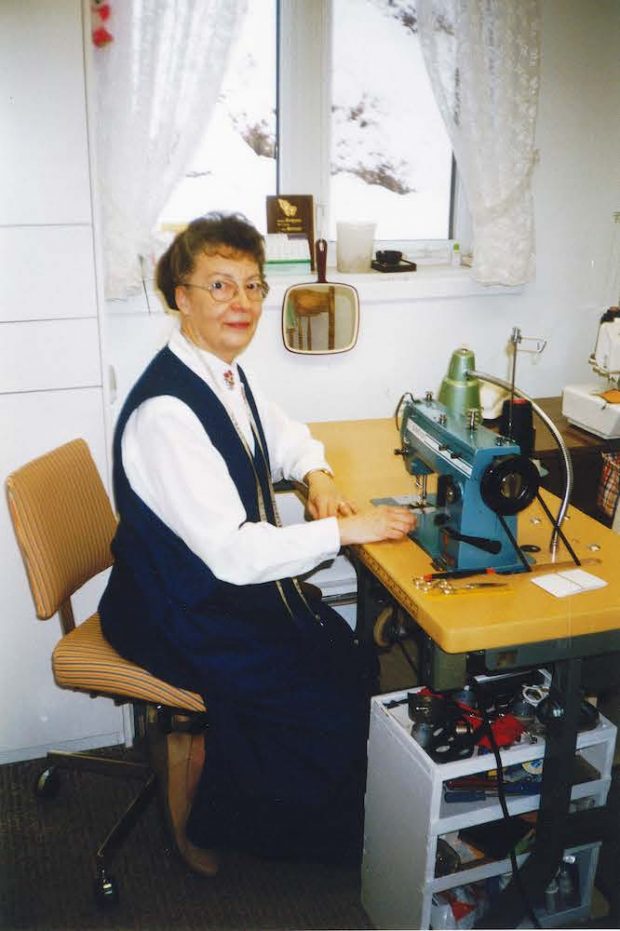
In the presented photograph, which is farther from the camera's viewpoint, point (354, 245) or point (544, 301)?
point (544, 301)

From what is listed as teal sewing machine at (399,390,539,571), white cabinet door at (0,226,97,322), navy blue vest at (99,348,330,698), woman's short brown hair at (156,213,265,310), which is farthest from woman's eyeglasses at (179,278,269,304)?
teal sewing machine at (399,390,539,571)

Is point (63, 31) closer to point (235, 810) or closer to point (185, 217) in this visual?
point (185, 217)

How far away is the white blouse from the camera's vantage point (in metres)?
1.71

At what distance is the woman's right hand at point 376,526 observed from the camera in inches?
70.9

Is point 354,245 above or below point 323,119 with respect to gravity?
below

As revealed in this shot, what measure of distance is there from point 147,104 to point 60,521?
3.83 ft

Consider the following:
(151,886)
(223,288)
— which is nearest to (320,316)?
(223,288)

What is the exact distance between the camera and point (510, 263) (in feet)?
9.27

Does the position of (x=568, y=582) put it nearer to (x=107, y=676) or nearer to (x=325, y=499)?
(x=325, y=499)

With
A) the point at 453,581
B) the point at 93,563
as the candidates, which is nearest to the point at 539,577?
the point at 453,581

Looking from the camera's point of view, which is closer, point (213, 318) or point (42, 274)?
point (213, 318)

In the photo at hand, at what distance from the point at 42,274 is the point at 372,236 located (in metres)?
1.16

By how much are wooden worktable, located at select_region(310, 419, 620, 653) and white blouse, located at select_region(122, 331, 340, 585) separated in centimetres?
16

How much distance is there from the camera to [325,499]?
79.7 inches
